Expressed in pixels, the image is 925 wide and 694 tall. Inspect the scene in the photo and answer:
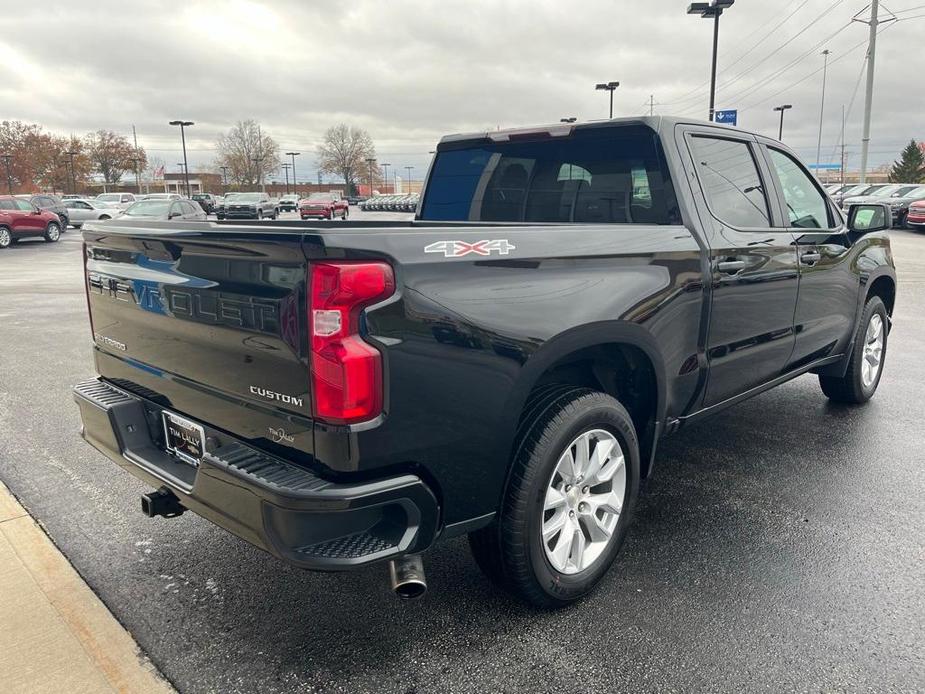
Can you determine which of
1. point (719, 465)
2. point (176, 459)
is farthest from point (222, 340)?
point (719, 465)

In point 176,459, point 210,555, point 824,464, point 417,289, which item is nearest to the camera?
point 417,289

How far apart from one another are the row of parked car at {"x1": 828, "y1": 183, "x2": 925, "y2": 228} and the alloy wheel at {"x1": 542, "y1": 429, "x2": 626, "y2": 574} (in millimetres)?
26948

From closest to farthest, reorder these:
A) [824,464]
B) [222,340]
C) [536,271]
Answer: [222,340] < [536,271] < [824,464]

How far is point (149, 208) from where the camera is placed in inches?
906

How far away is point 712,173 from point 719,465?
182 cm

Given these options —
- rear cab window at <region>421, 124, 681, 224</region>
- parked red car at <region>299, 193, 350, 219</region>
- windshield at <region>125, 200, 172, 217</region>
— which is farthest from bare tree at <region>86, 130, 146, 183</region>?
rear cab window at <region>421, 124, 681, 224</region>

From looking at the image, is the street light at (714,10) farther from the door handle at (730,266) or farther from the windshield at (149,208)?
the door handle at (730,266)

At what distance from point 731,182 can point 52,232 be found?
28.4 m

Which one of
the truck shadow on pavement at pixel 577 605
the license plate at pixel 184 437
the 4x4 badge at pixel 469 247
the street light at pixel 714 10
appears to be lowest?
the truck shadow on pavement at pixel 577 605

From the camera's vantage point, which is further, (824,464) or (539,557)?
(824,464)

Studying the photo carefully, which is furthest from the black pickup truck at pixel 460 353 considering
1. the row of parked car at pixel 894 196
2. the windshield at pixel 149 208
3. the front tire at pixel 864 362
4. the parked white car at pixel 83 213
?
the parked white car at pixel 83 213

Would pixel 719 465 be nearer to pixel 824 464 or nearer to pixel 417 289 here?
pixel 824 464

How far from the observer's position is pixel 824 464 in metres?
4.43

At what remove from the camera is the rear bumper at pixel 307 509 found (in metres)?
2.11
